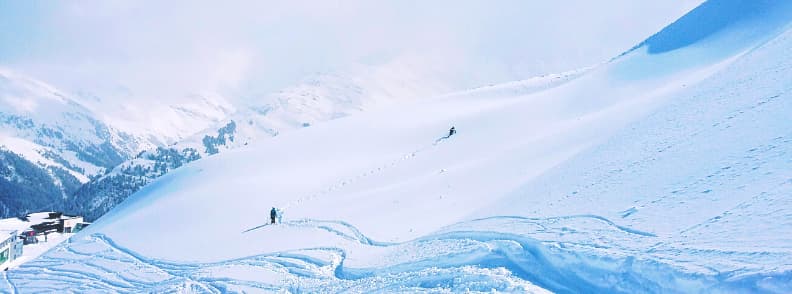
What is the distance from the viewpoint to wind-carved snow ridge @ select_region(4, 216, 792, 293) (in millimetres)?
12812

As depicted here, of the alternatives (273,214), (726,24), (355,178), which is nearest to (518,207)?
(273,214)

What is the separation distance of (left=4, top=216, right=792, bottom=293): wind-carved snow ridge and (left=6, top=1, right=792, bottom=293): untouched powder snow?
6 cm

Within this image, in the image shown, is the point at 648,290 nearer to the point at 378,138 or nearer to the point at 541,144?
the point at 541,144

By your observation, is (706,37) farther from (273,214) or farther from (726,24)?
(273,214)

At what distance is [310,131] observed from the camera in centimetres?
5734

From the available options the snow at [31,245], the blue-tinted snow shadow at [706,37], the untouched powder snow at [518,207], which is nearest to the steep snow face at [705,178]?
the untouched powder snow at [518,207]

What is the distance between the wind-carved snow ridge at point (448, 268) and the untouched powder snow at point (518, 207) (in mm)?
61

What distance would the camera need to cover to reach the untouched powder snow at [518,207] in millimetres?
13258

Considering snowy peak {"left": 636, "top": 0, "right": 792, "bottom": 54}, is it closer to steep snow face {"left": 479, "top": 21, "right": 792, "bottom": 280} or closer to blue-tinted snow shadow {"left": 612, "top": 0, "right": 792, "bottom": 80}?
blue-tinted snow shadow {"left": 612, "top": 0, "right": 792, "bottom": 80}

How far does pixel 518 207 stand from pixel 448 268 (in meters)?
4.58

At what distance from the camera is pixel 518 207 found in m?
19.9

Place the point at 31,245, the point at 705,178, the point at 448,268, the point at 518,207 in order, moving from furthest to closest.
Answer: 1. the point at 31,245
2. the point at 518,207
3. the point at 448,268
4. the point at 705,178

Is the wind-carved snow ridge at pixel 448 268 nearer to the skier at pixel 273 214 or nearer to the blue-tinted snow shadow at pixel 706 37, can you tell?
the skier at pixel 273 214

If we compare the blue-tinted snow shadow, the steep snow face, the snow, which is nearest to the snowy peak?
the blue-tinted snow shadow
